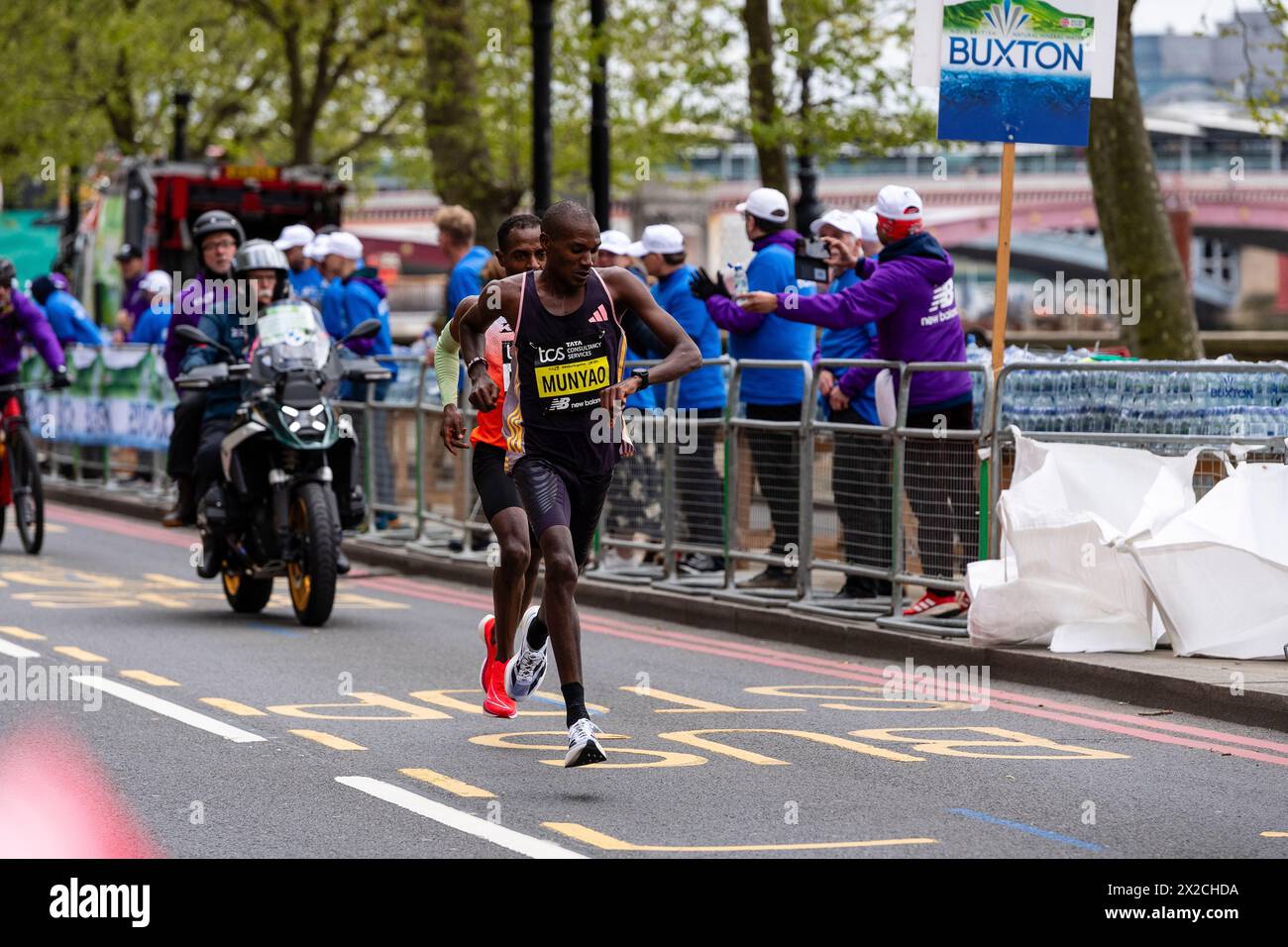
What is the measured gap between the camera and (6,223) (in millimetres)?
38562

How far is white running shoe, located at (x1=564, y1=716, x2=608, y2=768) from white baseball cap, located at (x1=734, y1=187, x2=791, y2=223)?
533 cm

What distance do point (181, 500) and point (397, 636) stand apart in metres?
2.06

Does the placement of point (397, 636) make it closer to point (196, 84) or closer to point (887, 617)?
point (887, 617)

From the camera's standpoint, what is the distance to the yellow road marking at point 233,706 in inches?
354

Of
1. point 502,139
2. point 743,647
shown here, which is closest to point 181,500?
point 743,647

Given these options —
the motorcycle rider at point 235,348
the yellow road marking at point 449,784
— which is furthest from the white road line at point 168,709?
the motorcycle rider at point 235,348

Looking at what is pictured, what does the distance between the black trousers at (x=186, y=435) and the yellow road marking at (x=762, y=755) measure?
16.8 feet

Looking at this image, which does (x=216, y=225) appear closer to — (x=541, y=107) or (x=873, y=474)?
(x=873, y=474)

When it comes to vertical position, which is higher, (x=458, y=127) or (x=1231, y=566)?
(x=458, y=127)

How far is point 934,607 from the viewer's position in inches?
438

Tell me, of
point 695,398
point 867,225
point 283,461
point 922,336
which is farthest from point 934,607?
point 283,461

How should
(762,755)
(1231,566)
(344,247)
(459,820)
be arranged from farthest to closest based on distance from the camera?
1. (344,247)
2. (1231,566)
3. (762,755)
4. (459,820)

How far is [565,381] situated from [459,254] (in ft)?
21.4

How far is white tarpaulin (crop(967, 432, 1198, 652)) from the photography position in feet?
32.8
